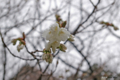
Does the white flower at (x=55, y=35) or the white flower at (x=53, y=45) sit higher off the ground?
the white flower at (x=55, y=35)

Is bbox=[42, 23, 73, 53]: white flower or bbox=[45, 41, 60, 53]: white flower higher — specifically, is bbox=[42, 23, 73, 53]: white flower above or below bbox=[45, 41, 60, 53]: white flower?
above

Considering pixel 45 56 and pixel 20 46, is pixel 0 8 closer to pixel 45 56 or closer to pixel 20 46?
pixel 20 46

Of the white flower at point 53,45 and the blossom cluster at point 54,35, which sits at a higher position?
the blossom cluster at point 54,35

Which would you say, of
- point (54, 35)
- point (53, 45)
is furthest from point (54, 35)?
point (53, 45)

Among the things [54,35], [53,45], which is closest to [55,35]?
[54,35]

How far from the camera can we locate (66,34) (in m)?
1.10

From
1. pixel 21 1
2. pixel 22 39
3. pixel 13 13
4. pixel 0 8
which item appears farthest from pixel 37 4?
pixel 22 39

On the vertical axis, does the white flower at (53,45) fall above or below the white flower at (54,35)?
below

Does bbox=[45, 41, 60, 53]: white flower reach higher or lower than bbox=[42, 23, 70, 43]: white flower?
lower

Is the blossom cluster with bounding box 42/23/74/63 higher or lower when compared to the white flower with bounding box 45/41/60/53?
higher

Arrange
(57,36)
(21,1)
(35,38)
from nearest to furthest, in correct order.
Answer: (57,36) < (21,1) < (35,38)

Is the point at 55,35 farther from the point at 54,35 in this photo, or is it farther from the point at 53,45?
the point at 53,45

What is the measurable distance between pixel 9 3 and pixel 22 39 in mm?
2994

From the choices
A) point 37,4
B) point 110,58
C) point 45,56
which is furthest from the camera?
point 110,58
